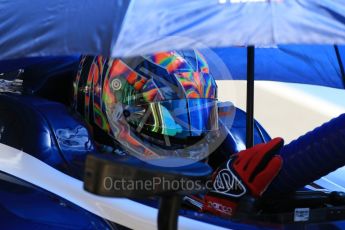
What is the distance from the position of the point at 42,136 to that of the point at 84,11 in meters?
0.61

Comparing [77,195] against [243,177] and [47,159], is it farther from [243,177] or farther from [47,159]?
[243,177]

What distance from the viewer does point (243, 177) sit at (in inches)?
72.2

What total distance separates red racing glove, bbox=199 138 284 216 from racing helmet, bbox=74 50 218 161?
0.30 m

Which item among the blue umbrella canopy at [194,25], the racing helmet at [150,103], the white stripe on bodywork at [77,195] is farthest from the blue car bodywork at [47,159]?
the blue umbrella canopy at [194,25]

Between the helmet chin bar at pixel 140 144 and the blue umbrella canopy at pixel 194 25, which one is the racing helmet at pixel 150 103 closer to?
the helmet chin bar at pixel 140 144

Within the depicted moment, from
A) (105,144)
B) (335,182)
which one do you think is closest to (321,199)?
(335,182)

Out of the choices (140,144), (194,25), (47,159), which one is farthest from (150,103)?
(194,25)

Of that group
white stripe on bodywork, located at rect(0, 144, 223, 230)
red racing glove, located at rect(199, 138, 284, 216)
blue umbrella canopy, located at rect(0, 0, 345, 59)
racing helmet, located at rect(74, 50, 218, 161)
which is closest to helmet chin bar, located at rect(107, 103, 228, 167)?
racing helmet, located at rect(74, 50, 218, 161)

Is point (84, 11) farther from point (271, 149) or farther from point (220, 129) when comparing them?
point (220, 129)

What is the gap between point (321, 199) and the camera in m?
1.94

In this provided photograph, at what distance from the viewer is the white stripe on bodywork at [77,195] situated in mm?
1628

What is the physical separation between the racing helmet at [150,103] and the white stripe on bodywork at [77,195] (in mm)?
403

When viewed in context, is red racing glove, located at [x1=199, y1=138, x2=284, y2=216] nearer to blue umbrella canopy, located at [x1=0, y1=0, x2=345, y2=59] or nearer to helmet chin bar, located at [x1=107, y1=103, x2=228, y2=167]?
helmet chin bar, located at [x1=107, y1=103, x2=228, y2=167]

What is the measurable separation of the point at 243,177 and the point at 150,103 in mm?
479
